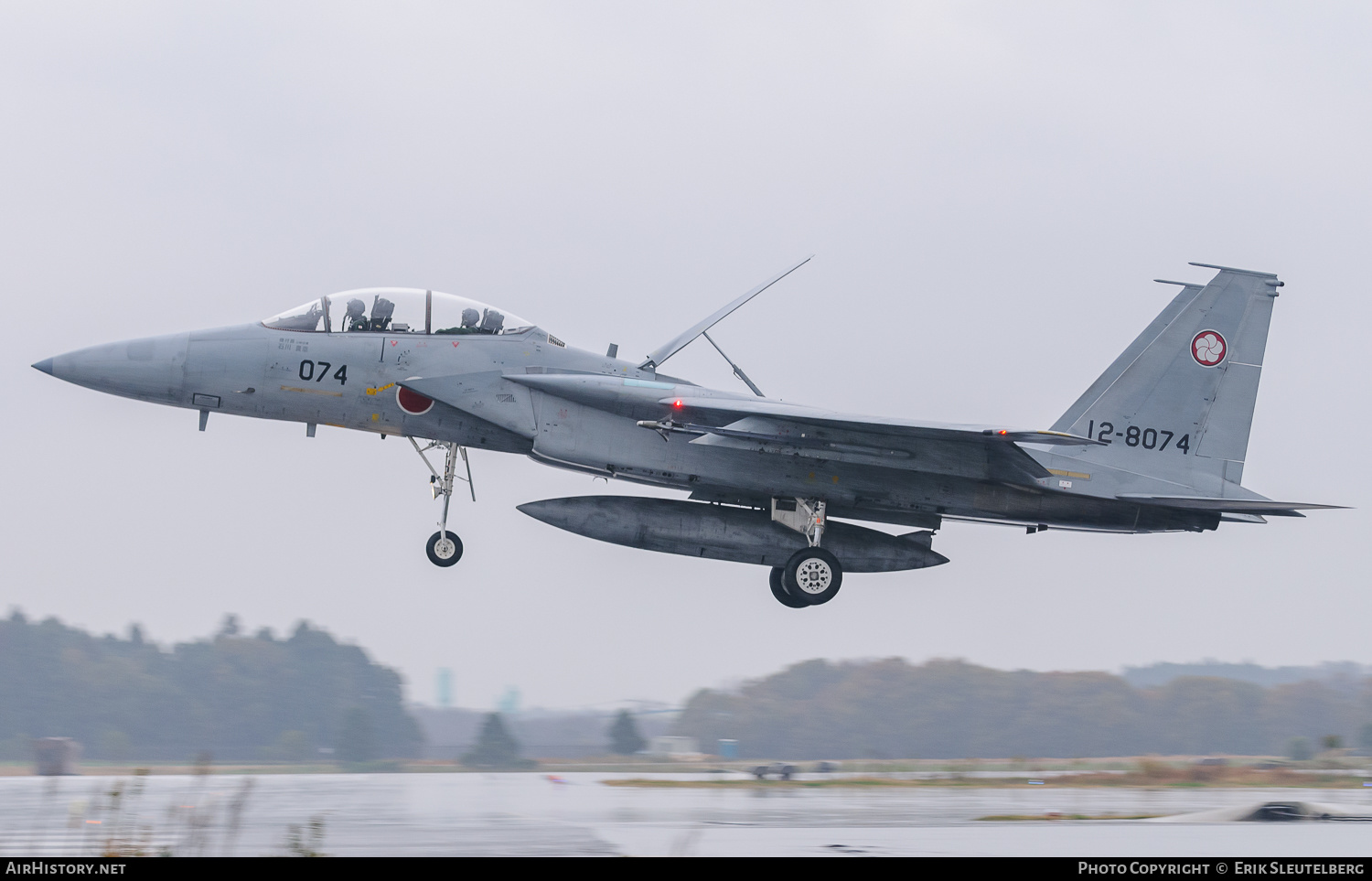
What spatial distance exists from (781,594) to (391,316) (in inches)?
219

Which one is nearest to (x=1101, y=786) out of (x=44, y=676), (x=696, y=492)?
(x=696, y=492)

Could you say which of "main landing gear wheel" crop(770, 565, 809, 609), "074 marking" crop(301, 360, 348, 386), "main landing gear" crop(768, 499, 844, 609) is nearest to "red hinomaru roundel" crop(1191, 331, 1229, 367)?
"main landing gear" crop(768, 499, 844, 609)

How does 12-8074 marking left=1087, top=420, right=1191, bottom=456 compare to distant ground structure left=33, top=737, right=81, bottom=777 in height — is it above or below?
above

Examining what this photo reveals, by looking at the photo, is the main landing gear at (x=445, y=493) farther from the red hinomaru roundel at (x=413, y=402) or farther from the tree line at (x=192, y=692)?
the tree line at (x=192, y=692)

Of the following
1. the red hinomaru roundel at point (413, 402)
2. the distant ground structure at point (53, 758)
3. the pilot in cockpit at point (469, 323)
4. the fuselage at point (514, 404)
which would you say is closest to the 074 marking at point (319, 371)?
the fuselage at point (514, 404)

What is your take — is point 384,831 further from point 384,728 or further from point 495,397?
point 384,728

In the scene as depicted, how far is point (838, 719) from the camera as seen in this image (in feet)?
72.0

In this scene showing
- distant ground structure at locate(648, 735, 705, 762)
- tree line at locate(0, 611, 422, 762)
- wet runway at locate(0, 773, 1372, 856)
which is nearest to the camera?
wet runway at locate(0, 773, 1372, 856)

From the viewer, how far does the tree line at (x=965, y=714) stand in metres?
20.8

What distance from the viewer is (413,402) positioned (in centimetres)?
1500

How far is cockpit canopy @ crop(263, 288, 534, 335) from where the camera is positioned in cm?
1489

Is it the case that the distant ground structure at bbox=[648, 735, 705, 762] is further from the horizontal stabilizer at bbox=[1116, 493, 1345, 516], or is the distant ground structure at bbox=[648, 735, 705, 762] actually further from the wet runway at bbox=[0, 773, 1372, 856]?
the horizontal stabilizer at bbox=[1116, 493, 1345, 516]

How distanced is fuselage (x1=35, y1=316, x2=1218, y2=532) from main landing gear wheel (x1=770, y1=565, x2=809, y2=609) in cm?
108
